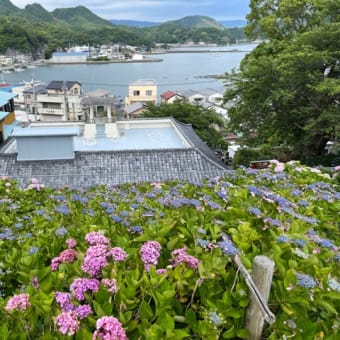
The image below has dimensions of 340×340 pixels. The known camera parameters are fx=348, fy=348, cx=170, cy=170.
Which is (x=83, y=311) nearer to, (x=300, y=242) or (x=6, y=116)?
(x=300, y=242)

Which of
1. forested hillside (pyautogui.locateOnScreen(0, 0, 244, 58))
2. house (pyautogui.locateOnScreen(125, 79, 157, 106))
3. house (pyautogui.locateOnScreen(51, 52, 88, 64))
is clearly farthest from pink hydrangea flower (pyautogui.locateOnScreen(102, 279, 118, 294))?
forested hillside (pyautogui.locateOnScreen(0, 0, 244, 58))

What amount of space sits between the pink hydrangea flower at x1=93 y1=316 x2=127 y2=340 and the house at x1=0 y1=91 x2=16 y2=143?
39.7 ft

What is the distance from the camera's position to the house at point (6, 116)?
39.5 ft

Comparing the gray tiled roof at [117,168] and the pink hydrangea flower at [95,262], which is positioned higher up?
the pink hydrangea flower at [95,262]

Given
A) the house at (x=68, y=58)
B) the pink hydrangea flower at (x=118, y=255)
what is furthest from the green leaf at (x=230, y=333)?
the house at (x=68, y=58)

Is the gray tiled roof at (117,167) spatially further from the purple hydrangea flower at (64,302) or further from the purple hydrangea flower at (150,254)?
the purple hydrangea flower at (64,302)

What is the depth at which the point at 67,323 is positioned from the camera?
1.05 metres

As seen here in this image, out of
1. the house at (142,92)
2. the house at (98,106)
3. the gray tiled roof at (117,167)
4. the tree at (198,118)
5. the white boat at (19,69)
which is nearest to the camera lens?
the gray tiled roof at (117,167)

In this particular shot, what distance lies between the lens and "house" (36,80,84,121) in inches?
1248

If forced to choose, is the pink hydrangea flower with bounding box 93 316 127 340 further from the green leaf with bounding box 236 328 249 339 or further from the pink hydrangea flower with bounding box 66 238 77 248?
the pink hydrangea flower with bounding box 66 238 77 248

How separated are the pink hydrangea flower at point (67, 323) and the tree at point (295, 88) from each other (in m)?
7.99

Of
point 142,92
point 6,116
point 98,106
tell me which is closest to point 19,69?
point 142,92

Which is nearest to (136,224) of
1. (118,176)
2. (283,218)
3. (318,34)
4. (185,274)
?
(185,274)

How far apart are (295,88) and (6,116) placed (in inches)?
383
